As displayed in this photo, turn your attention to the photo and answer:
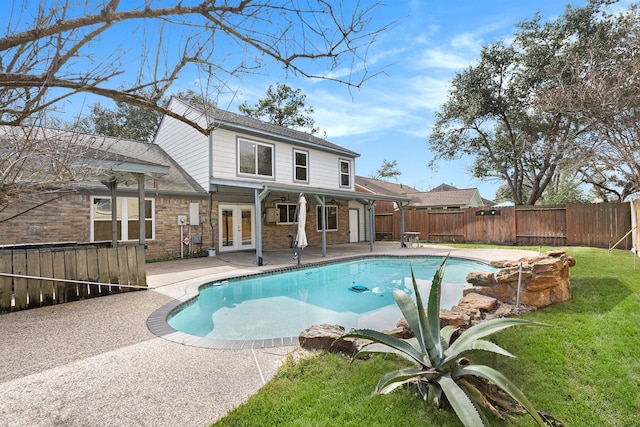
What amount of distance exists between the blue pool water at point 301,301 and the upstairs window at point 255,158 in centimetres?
507

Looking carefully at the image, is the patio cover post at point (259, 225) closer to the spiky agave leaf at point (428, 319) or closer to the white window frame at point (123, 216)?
the white window frame at point (123, 216)

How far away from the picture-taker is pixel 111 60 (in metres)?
2.41

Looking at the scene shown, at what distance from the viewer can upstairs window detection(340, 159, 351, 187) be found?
17.2 metres

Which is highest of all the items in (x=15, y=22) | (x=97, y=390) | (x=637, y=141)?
(x=637, y=141)

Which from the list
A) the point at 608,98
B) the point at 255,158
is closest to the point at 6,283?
the point at 255,158

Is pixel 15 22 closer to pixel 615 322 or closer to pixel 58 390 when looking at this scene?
pixel 58 390

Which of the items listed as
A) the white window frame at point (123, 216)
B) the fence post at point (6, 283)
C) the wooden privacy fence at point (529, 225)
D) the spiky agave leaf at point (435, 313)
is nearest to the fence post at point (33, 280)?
the fence post at point (6, 283)

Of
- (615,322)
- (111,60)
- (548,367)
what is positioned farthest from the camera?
(615,322)

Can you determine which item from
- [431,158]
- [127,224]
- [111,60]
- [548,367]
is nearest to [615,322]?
[548,367]

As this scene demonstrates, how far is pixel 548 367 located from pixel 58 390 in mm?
4711

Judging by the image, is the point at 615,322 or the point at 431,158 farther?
the point at 431,158

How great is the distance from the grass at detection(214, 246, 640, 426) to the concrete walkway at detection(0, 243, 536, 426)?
1.24ft

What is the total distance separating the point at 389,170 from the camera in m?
41.7

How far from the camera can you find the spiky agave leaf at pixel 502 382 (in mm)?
1783
